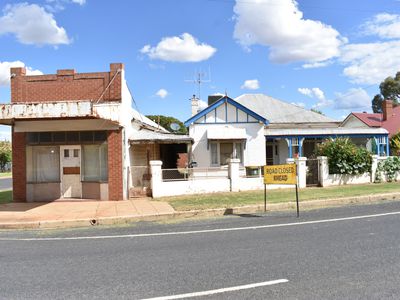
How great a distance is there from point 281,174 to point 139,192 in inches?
259

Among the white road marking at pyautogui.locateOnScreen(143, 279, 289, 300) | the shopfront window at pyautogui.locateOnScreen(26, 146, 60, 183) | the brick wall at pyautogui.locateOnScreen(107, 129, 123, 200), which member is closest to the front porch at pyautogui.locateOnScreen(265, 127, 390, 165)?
the brick wall at pyautogui.locateOnScreen(107, 129, 123, 200)

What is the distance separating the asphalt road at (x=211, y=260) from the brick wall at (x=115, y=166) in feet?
18.9

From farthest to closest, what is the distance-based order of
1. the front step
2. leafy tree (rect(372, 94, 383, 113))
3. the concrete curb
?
1. leafy tree (rect(372, 94, 383, 113))
2. the front step
3. the concrete curb

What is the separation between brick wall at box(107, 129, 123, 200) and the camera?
1612cm

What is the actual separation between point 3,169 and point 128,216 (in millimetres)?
62281

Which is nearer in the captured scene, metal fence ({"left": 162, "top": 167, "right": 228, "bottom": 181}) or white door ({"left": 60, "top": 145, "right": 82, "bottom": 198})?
white door ({"left": 60, "top": 145, "right": 82, "bottom": 198})

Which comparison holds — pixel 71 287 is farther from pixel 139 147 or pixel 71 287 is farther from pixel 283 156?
pixel 283 156

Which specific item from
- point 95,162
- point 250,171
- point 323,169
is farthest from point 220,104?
point 95,162

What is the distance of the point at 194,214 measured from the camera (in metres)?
12.3

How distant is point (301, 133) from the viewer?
24.5m

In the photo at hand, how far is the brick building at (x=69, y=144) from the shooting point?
16.1 meters

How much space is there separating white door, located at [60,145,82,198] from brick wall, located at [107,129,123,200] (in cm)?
145

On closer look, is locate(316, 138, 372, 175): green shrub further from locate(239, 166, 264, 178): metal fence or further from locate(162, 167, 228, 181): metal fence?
locate(162, 167, 228, 181): metal fence

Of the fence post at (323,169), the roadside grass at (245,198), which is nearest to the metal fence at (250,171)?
the fence post at (323,169)
